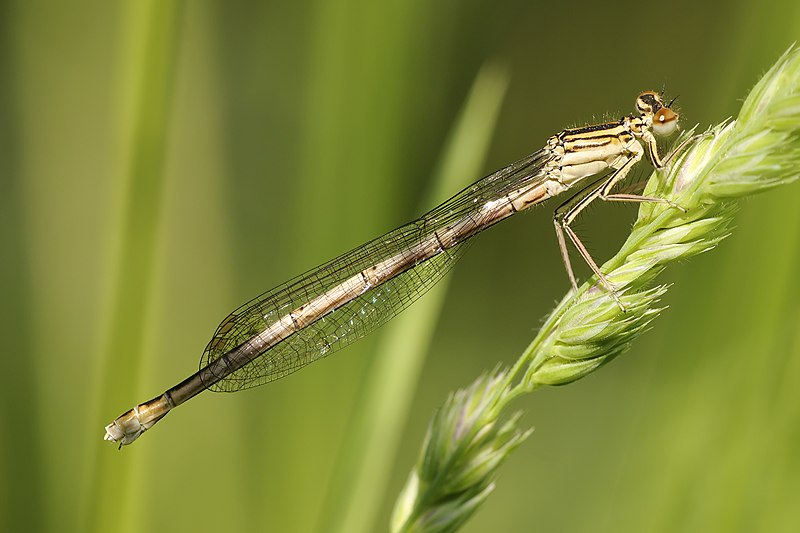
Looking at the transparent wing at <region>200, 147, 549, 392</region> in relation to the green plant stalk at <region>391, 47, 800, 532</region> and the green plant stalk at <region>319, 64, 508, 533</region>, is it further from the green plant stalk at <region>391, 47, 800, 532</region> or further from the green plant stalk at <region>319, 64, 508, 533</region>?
the green plant stalk at <region>391, 47, 800, 532</region>

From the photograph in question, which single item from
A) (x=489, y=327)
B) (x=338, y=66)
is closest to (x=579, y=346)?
(x=338, y=66)

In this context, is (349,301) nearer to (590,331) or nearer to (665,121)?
(665,121)

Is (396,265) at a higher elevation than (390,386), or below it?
higher

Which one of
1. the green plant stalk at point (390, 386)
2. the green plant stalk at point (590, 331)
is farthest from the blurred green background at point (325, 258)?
the green plant stalk at point (590, 331)

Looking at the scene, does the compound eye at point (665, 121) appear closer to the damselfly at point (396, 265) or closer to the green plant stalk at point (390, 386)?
the damselfly at point (396, 265)

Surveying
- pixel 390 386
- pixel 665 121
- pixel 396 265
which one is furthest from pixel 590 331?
pixel 396 265
